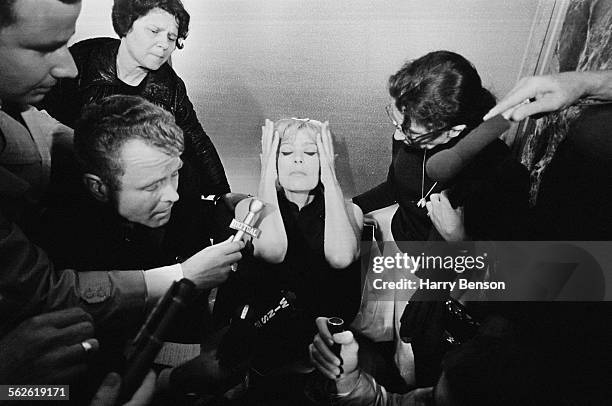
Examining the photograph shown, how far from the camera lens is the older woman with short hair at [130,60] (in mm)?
1721

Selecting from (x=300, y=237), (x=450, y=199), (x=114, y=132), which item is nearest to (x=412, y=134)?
(x=450, y=199)

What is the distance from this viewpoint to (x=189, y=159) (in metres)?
1.82

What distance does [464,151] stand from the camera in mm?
1770

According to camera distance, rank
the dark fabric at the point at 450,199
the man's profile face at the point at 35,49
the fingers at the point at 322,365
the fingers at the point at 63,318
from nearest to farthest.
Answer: the man's profile face at the point at 35,49
the fingers at the point at 63,318
the dark fabric at the point at 450,199
the fingers at the point at 322,365

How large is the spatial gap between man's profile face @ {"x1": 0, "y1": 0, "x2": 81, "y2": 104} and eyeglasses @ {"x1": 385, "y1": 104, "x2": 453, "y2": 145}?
1023 millimetres

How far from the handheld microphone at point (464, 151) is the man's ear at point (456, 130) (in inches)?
1.1

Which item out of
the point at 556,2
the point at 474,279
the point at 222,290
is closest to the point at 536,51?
the point at 556,2

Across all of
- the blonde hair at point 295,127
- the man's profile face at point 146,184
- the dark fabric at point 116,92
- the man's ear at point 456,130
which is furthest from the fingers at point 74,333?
the man's ear at point 456,130

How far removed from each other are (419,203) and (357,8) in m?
0.67

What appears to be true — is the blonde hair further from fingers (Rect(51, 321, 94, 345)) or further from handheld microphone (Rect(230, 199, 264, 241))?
fingers (Rect(51, 321, 94, 345))

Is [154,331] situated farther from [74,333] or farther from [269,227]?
[269,227]

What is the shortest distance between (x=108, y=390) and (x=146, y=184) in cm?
69

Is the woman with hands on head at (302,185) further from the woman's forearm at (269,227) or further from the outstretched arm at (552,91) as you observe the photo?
the outstretched arm at (552,91)

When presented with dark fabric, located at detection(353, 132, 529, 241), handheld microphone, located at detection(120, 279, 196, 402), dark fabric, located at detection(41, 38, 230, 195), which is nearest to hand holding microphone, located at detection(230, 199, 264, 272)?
dark fabric, located at detection(41, 38, 230, 195)
